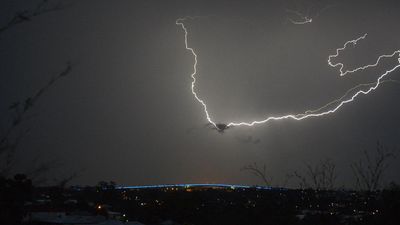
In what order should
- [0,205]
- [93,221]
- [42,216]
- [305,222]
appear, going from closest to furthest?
[0,205] → [305,222] → [42,216] → [93,221]

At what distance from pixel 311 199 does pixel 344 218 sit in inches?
36.9

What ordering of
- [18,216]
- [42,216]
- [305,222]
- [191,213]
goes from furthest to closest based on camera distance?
[191,213] < [42,216] < [305,222] < [18,216]

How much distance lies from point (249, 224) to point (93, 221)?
5.03 m

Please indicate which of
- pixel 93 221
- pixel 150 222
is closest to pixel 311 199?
pixel 93 221

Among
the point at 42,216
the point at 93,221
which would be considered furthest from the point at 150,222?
the point at 42,216

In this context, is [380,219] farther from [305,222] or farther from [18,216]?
[18,216]

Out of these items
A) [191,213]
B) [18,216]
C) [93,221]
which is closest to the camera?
[18,216]

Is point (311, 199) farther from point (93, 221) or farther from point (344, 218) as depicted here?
point (93, 221)

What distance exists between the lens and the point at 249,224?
1478 centimetres

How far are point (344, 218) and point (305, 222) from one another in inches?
42.9

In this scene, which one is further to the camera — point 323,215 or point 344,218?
point 344,218

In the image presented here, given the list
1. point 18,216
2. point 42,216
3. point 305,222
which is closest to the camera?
point 18,216

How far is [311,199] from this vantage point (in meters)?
13.0

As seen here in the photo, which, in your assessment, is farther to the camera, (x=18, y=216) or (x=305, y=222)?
(x=305, y=222)
